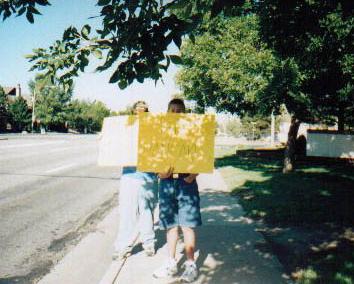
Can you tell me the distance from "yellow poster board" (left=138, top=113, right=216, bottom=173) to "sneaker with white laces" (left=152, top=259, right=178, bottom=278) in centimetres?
147

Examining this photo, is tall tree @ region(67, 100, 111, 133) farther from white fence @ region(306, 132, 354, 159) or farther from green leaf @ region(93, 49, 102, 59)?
green leaf @ region(93, 49, 102, 59)

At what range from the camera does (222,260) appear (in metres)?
5.00

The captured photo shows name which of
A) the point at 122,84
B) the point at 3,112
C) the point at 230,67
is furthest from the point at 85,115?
the point at 122,84

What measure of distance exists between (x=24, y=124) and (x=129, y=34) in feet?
240

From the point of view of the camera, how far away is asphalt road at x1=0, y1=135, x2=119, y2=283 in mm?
5152

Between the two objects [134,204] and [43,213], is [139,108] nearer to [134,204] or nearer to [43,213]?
[134,204]

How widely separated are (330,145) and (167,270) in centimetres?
2328

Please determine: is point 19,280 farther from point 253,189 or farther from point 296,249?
point 253,189

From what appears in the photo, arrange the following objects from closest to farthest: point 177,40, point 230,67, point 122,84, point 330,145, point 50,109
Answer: point 177,40
point 122,84
point 230,67
point 330,145
point 50,109

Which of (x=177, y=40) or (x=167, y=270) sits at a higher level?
(x=177, y=40)

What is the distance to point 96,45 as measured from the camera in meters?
3.75

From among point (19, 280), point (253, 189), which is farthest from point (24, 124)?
point (19, 280)

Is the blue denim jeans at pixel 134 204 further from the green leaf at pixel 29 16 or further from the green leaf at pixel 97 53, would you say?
the green leaf at pixel 29 16

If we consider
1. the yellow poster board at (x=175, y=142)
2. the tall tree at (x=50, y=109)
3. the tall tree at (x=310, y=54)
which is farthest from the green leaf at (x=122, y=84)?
the tall tree at (x=50, y=109)
